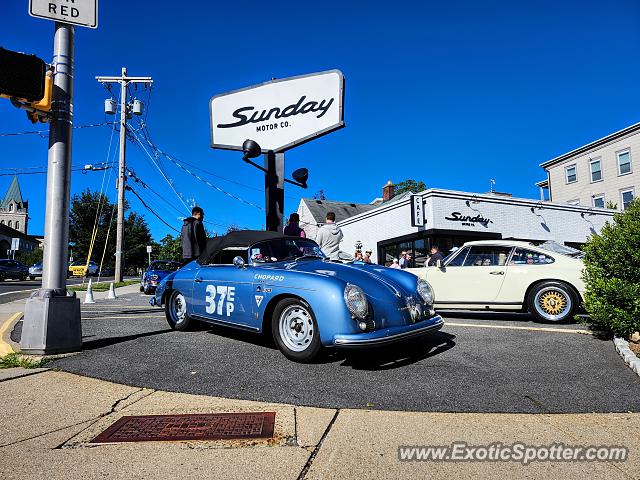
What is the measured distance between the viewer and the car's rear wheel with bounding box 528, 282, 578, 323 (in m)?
6.31

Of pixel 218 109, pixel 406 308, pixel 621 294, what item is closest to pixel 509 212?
pixel 218 109

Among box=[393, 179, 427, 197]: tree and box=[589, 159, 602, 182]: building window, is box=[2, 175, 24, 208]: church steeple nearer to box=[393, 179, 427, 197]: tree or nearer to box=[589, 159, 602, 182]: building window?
box=[393, 179, 427, 197]: tree

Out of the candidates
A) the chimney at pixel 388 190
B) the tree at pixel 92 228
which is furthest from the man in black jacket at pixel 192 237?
the tree at pixel 92 228

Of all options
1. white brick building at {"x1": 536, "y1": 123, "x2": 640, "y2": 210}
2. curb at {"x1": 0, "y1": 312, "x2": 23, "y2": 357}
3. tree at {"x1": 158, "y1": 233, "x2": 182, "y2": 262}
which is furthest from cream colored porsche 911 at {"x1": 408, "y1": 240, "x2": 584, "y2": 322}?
tree at {"x1": 158, "y1": 233, "x2": 182, "y2": 262}

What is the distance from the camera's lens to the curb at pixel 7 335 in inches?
179

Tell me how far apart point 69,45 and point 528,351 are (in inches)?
253

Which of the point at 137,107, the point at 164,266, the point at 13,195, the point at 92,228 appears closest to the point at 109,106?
the point at 137,107

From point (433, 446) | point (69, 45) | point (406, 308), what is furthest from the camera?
point (69, 45)

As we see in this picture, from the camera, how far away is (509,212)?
20.2 m

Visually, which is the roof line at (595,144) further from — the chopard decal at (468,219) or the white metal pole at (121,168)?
the white metal pole at (121,168)

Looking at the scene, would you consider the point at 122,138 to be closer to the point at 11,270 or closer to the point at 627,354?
the point at 11,270

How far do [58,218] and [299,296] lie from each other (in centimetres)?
302

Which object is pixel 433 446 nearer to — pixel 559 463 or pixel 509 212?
pixel 559 463

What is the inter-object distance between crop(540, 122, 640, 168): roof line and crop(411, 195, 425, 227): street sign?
20.8 meters
